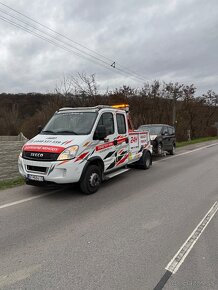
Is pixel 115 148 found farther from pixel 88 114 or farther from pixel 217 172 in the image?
pixel 217 172

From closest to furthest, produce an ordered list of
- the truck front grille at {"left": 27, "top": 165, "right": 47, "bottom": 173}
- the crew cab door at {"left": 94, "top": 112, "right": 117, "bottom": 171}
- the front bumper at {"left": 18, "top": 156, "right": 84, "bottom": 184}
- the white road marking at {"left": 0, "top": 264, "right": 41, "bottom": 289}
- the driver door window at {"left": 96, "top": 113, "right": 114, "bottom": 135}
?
1. the white road marking at {"left": 0, "top": 264, "right": 41, "bottom": 289}
2. the front bumper at {"left": 18, "top": 156, "right": 84, "bottom": 184}
3. the truck front grille at {"left": 27, "top": 165, "right": 47, "bottom": 173}
4. the crew cab door at {"left": 94, "top": 112, "right": 117, "bottom": 171}
5. the driver door window at {"left": 96, "top": 113, "right": 114, "bottom": 135}

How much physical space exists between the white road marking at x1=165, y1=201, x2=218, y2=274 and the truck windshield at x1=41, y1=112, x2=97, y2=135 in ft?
11.1

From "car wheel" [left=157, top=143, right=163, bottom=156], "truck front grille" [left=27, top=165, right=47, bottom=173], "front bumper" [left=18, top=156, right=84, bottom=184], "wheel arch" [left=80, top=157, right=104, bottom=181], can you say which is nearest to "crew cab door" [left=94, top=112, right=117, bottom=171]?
"wheel arch" [left=80, top=157, right=104, bottom=181]

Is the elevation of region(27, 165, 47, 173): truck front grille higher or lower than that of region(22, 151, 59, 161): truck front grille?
lower

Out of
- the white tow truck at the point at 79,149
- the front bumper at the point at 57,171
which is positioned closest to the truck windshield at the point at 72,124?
the white tow truck at the point at 79,149

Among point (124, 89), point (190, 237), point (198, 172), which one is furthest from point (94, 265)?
point (124, 89)

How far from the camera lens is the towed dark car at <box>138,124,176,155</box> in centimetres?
1314

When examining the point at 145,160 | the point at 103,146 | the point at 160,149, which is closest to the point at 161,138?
the point at 160,149

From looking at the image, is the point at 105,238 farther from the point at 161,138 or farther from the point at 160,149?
the point at 161,138

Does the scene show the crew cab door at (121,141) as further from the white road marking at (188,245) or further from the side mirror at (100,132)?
the white road marking at (188,245)

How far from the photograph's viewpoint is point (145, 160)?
10.2 meters

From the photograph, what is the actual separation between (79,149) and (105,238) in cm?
248

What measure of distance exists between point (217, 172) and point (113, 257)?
721cm

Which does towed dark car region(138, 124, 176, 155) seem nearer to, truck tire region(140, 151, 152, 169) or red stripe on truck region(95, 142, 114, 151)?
truck tire region(140, 151, 152, 169)
